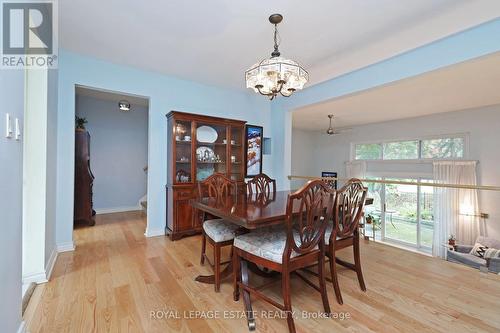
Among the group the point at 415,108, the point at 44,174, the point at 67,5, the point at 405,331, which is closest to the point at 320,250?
the point at 405,331

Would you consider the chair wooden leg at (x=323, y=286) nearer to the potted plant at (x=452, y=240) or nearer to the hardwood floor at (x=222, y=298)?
the hardwood floor at (x=222, y=298)

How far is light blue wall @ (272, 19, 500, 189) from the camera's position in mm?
1982

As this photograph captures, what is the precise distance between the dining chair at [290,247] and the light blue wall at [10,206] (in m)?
1.25

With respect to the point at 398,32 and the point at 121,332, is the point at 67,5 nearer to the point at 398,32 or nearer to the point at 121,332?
the point at 121,332

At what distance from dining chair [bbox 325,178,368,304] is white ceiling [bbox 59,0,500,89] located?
1.48 metres

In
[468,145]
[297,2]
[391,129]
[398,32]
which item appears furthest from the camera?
[391,129]

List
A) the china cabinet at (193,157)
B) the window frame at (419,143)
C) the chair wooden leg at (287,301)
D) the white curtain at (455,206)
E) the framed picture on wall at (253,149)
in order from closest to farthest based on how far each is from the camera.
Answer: the chair wooden leg at (287,301), the china cabinet at (193,157), the framed picture on wall at (253,149), the white curtain at (455,206), the window frame at (419,143)

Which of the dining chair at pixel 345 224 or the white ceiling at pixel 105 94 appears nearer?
the dining chair at pixel 345 224

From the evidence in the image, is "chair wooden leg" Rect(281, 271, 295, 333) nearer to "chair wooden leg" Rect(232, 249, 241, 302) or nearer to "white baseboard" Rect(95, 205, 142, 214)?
"chair wooden leg" Rect(232, 249, 241, 302)

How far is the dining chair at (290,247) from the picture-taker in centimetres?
144

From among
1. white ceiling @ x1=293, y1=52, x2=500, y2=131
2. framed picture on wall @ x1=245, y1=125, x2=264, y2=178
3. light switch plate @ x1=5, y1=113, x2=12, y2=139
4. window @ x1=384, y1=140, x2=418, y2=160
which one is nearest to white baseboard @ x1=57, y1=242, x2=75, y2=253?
light switch plate @ x1=5, y1=113, x2=12, y2=139

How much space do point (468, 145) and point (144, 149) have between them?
7369 mm

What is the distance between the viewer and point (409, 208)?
6121 mm

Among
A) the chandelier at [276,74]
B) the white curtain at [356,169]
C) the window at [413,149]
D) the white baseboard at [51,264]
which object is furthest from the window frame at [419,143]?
the white baseboard at [51,264]
